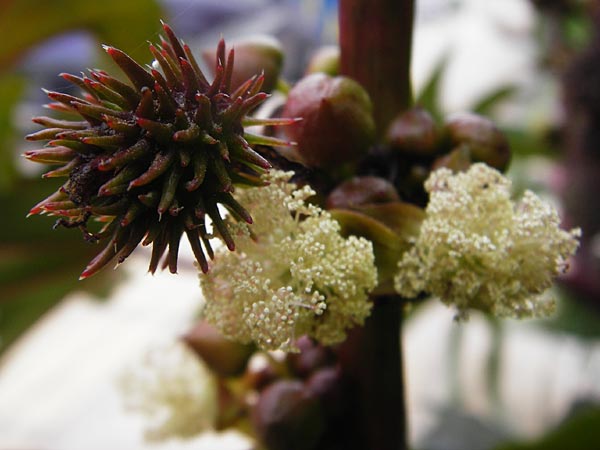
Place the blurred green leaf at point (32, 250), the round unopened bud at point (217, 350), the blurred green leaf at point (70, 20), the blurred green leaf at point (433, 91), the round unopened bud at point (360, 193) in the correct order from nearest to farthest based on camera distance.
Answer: the round unopened bud at point (360, 193), the round unopened bud at point (217, 350), the blurred green leaf at point (433, 91), the blurred green leaf at point (32, 250), the blurred green leaf at point (70, 20)

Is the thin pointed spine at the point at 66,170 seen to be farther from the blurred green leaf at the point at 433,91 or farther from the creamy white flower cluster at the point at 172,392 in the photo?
the blurred green leaf at the point at 433,91

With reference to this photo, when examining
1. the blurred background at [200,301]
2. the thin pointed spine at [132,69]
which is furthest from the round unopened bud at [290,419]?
the blurred background at [200,301]

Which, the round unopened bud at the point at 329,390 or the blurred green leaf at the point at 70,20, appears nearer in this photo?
the round unopened bud at the point at 329,390

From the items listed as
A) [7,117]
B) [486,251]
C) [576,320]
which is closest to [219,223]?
[486,251]

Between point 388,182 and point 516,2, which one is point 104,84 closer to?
point 388,182

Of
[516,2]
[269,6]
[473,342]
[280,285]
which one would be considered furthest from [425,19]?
[280,285]

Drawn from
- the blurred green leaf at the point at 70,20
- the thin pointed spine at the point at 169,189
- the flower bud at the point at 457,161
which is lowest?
the blurred green leaf at the point at 70,20

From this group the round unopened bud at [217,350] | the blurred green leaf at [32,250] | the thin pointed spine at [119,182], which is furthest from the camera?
the blurred green leaf at [32,250]

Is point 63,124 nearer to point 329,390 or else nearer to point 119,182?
point 119,182
